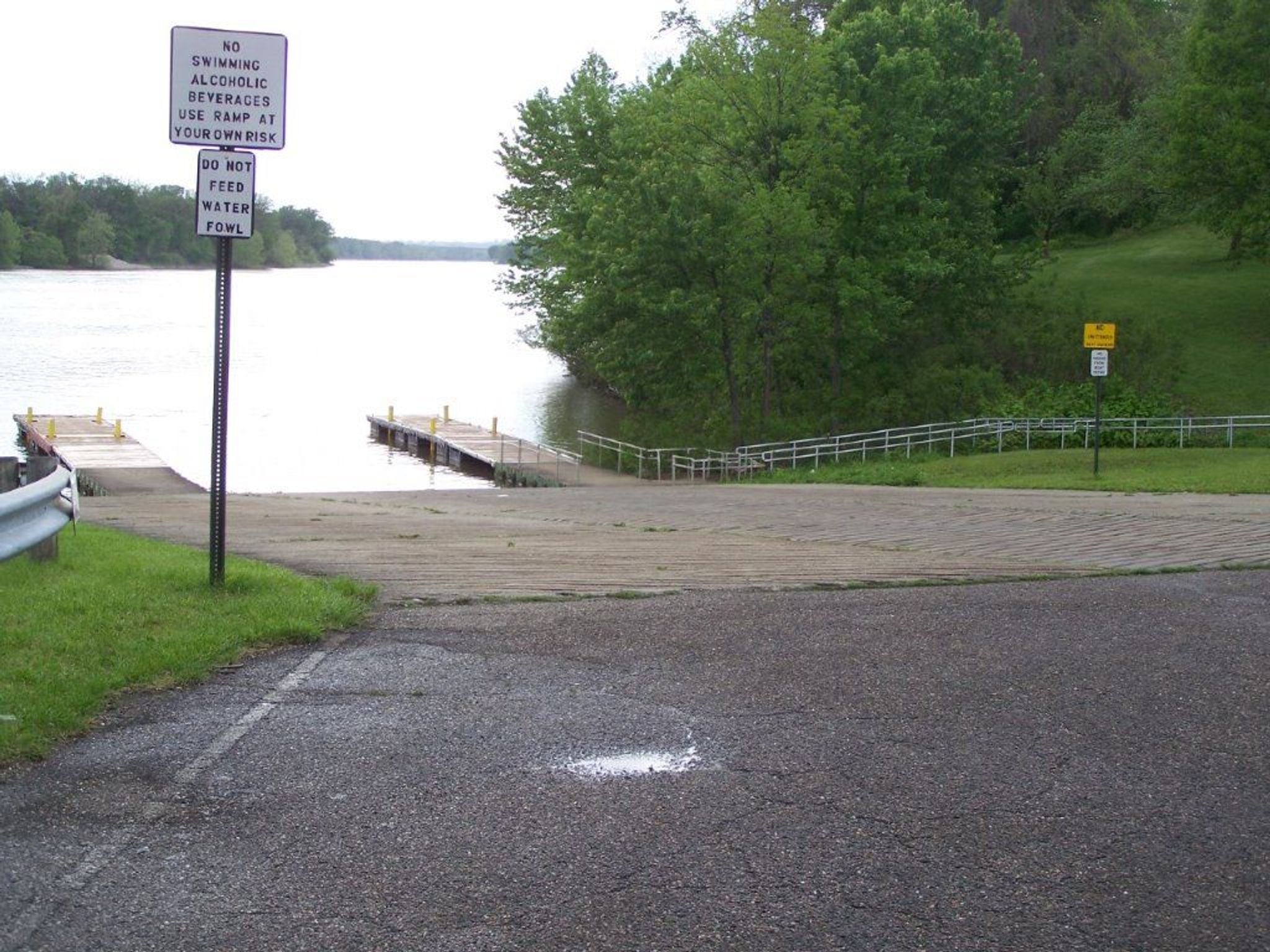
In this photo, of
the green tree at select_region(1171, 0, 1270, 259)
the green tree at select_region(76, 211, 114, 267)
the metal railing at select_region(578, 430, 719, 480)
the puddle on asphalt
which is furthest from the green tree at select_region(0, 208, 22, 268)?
the puddle on asphalt

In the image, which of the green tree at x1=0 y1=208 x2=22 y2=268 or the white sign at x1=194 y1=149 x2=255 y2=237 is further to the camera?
the green tree at x1=0 y1=208 x2=22 y2=268

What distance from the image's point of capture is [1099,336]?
83.5 feet

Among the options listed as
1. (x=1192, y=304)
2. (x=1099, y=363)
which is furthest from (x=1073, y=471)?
(x=1192, y=304)

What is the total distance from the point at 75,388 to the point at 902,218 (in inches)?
1852

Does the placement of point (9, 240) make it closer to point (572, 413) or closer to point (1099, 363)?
point (572, 413)

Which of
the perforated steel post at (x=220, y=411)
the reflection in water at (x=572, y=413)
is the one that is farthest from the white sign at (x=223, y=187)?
the reflection in water at (x=572, y=413)

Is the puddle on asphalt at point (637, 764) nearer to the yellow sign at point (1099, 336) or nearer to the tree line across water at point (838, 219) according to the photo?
the yellow sign at point (1099, 336)

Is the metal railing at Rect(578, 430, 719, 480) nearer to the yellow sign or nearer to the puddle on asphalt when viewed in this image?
the yellow sign

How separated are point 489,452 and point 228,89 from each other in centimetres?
4220

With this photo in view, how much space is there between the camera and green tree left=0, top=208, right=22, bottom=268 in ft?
582

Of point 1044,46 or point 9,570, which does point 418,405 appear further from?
point 9,570

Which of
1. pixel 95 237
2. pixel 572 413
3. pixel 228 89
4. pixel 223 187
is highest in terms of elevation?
pixel 95 237

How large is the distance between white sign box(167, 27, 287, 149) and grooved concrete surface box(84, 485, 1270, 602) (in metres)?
3.06

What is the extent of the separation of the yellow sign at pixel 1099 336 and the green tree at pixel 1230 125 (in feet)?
79.2
